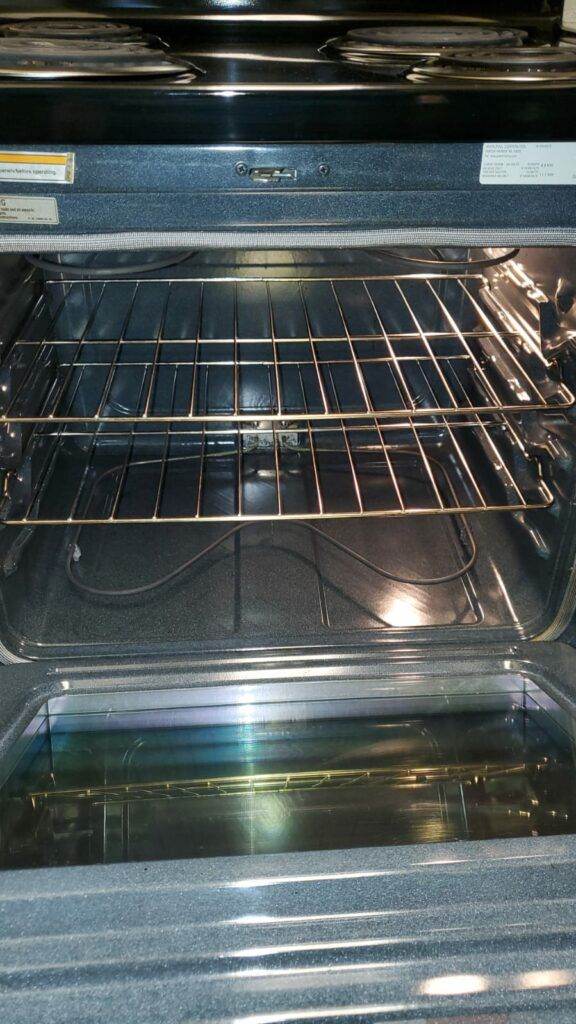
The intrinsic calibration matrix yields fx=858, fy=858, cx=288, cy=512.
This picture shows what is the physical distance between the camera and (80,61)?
834 mm

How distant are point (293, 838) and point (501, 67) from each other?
80 cm

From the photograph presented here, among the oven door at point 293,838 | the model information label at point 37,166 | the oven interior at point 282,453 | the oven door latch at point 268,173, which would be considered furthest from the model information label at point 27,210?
the oven door at point 293,838

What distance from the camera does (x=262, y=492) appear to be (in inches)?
63.2

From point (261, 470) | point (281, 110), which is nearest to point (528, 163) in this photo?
point (281, 110)

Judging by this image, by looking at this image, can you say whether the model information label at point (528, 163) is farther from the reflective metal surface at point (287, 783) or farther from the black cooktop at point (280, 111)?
the reflective metal surface at point (287, 783)

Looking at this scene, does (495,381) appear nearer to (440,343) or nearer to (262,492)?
(440,343)

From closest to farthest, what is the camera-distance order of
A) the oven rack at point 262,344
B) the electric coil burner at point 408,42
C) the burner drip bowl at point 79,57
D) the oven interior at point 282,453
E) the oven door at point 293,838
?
the oven door at point 293,838 → the burner drip bowl at point 79,57 → the electric coil burner at point 408,42 → the oven interior at point 282,453 → the oven rack at point 262,344

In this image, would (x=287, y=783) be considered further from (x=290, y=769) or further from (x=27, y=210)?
(x=27, y=210)

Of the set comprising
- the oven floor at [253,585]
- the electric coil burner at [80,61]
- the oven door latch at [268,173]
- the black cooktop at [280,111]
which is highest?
the electric coil burner at [80,61]

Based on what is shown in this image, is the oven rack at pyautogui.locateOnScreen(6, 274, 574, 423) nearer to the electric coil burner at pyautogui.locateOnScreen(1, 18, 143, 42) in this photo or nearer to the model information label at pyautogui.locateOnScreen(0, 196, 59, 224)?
the electric coil burner at pyautogui.locateOnScreen(1, 18, 143, 42)

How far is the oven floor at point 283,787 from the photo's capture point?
853mm

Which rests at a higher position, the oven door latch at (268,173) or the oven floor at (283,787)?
the oven door latch at (268,173)

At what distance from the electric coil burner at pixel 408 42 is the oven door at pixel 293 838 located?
70 centimetres

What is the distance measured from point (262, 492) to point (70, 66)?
908 millimetres
